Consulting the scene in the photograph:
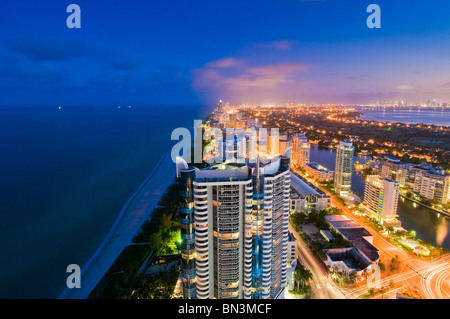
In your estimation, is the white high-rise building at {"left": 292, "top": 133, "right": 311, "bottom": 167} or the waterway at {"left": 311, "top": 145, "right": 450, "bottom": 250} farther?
the white high-rise building at {"left": 292, "top": 133, "right": 311, "bottom": 167}

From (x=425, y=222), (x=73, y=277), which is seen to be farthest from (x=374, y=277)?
(x=73, y=277)

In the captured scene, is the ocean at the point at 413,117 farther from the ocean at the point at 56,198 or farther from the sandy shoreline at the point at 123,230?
the sandy shoreline at the point at 123,230

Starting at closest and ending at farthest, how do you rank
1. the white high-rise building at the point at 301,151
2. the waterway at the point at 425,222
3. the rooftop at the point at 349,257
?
the rooftop at the point at 349,257
the waterway at the point at 425,222
the white high-rise building at the point at 301,151

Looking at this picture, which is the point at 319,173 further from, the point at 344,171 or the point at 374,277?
the point at 374,277

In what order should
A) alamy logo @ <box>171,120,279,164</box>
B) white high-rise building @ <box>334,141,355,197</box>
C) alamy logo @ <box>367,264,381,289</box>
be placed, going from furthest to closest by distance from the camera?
alamy logo @ <box>171,120,279,164</box> < white high-rise building @ <box>334,141,355,197</box> < alamy logo @ <box>367,264,381,289</box>

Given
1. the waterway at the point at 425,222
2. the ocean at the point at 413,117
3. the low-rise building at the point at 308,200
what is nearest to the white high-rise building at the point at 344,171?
the waterway at the point at 425,222

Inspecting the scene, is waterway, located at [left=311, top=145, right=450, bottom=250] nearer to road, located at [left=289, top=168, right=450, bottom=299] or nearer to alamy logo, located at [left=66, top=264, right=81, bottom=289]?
road, located at [left=289, top=168, right=450, bottom=299]

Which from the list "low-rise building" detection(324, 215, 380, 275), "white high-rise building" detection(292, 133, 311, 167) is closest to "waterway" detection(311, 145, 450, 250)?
"low-rise building" detection(324, 215, 380, 275)
